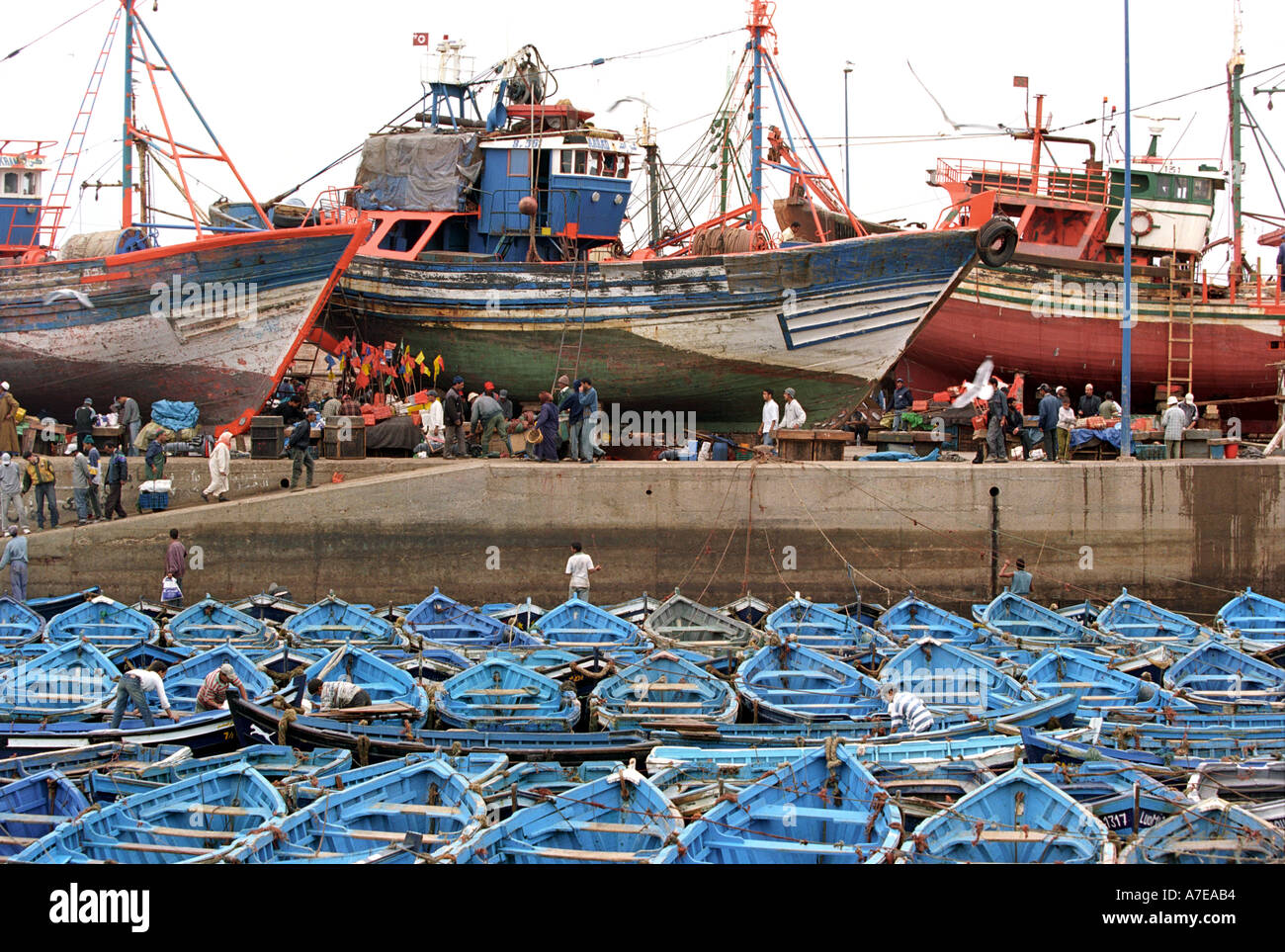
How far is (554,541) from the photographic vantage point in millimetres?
18344

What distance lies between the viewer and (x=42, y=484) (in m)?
18.3

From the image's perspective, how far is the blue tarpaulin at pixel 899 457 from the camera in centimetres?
1912

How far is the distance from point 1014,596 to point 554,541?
257 inches

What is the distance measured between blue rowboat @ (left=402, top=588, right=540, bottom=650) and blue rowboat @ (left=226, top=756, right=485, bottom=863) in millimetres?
5293

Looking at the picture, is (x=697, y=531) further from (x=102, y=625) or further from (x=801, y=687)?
(x=102, y=625)

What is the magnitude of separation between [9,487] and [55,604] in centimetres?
205

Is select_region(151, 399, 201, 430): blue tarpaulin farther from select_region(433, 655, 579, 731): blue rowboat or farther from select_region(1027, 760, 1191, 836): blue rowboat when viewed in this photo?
select_region(1027, 760, 1191, 836): blue rowboat

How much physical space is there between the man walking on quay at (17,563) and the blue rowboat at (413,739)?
728cm

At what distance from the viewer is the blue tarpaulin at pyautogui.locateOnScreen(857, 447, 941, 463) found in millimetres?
19122

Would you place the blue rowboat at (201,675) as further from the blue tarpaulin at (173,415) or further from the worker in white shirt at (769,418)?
the worker in white shirt at (769,418)

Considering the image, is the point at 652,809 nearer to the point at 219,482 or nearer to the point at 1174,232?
the point at 219,482

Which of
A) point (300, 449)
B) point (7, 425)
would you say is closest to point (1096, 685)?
point (300, 449)

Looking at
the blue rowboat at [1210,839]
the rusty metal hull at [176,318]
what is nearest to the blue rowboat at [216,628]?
the rusty metal hull at [176,318]
